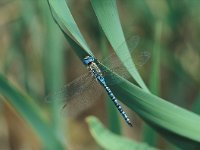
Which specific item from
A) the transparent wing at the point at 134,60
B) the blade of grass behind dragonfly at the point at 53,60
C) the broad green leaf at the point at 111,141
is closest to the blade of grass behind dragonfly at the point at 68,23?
the broad green leaf at the point at 111,141

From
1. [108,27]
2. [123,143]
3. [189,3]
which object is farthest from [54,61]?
[108,27]

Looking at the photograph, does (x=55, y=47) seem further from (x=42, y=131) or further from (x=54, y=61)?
(x=42, y=131)

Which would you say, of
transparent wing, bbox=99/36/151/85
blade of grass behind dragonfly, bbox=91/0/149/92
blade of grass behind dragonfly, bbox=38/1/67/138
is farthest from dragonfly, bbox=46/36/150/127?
blade of grass behind dragonfly, bbox=91/0/149/92

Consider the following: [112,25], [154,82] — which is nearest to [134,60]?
[154,82]

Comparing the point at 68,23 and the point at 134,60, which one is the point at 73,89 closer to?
the point at 134,60

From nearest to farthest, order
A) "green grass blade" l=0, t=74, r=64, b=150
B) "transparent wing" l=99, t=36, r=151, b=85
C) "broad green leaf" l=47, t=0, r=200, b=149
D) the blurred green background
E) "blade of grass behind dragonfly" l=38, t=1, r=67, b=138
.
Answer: "broad green leaf" l=47, t=0, r=200, b=149, "green grass blade" l=0, t=74, r=64, b=150, "transparent wing" l=99, t=36, r=151, b=85, "blade of grass behind dragonfly" l=38, t=1, r=67, b=138, the blurred green background

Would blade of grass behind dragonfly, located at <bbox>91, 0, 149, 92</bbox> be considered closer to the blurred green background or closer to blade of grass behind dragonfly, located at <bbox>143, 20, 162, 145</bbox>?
blade of grass behind dragonfly, located at <bbox>143, 20, 162, 145</bbox>
